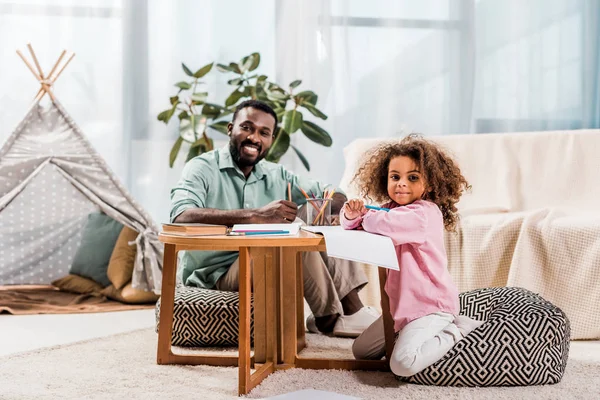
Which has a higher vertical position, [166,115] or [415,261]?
[166,115]

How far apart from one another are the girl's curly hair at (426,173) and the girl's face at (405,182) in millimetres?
17

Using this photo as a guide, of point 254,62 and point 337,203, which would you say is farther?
point 254,62

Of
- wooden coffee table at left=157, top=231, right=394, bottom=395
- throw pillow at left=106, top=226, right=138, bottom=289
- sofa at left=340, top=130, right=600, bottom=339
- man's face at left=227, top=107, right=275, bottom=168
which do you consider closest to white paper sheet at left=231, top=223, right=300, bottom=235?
wooden coffee table at left=157, top=231, right=394, bottom=395

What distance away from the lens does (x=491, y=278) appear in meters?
2.76

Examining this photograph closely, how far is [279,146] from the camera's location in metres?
3.76

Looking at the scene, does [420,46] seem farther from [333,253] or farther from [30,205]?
[333,253]

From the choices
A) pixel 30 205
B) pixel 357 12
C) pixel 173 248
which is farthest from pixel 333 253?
pixel 357 12

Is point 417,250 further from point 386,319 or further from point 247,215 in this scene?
point 247,215

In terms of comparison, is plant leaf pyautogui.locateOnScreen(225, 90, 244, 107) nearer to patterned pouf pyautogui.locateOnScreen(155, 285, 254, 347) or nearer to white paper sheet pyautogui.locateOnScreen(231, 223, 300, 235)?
patterned pouf pyautogui.locateOnScreen(155, 285, 254, 347)

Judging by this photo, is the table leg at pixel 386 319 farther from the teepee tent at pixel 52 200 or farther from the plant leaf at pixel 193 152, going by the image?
the plant leaf at pixel 193 152

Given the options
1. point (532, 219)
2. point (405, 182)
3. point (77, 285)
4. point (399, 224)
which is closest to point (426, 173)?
point (405, 182)

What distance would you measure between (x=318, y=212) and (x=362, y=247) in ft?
1.07

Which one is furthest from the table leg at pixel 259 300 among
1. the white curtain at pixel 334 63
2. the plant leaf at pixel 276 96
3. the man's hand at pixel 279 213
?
the white curtain at pixel 334 63

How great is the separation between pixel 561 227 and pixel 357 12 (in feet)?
6.72
